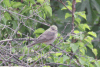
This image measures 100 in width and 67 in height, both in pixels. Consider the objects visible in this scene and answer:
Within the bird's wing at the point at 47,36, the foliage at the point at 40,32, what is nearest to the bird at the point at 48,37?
the bird's wing at the point at 47,36

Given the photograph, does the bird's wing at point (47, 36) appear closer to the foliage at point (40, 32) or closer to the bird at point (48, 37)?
the bird at point (48, 37)

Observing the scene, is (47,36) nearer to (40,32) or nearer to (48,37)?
(48,37)

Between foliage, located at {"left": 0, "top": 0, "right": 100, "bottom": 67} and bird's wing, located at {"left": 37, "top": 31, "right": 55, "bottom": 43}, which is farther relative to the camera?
bird's wing, located at {"left": 37, "top": 31, "right": 55, "bottom": 43}

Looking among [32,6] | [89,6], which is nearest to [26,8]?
[32,6]

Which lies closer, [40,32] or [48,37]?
[40,32]

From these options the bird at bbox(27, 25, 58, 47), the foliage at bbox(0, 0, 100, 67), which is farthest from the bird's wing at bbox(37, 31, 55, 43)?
the foliage at bbox(0, 0, 100, 67)

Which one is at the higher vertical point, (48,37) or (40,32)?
(40,32)

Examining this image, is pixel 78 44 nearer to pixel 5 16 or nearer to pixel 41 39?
pixel 41 39

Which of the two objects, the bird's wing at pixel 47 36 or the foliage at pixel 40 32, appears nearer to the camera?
the foliage at pixel 40 32

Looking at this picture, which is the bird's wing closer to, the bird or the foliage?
the bird

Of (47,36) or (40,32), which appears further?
(47,36)

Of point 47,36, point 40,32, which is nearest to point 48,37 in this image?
point 47,36
